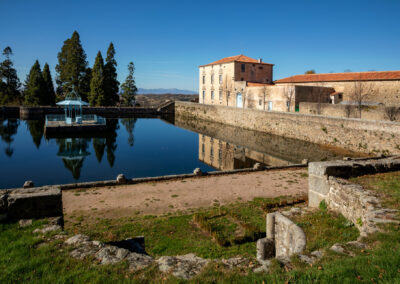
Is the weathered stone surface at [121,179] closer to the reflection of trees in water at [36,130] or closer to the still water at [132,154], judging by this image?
the still water at [132,154]

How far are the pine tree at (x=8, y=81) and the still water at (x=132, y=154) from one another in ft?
72.1

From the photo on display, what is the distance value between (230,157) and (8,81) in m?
49.9

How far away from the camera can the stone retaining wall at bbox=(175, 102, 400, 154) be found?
777 inches

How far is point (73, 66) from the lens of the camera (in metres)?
52.8

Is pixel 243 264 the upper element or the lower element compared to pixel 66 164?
upper

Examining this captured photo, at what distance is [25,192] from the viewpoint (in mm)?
5422

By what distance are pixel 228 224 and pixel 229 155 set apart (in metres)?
14.2

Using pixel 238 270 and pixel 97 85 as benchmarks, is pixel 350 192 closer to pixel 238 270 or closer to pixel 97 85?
pixel 238 270

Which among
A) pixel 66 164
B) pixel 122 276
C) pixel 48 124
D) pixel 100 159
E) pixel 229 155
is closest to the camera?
pixel 122 276

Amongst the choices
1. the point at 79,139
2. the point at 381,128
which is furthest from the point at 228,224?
the point at 79,139

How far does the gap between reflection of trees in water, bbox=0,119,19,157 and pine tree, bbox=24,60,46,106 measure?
31.5 feet

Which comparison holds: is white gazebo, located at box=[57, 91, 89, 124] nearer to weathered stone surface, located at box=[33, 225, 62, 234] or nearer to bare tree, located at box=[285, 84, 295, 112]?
bare tree, located at box=[285, 84, 295, 112]

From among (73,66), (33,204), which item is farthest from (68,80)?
(33,204)

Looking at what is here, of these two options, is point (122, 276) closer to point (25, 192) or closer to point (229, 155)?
point (25, 192)
